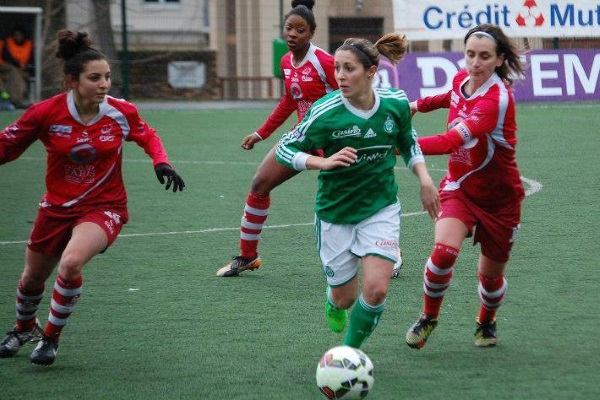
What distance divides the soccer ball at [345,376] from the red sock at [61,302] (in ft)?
4.91

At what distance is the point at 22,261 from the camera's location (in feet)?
29.7

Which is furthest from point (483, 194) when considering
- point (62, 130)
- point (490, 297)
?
point (62, 130)

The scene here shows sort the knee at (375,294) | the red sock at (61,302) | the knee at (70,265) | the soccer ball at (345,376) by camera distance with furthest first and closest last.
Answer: the red sock at (61,302) < the knee at (70,265) < the knee at (375,294) < the soccer ball at (345,376)

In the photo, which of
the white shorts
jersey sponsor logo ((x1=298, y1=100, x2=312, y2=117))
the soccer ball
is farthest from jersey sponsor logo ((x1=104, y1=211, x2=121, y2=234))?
jersey sponsor logo ((x1=298, y1=100, x2=312, y2=117))

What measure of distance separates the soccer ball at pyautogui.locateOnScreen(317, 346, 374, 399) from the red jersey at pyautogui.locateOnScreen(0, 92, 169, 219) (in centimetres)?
161

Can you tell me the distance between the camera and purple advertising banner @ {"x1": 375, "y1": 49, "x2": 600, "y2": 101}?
69.9 feet

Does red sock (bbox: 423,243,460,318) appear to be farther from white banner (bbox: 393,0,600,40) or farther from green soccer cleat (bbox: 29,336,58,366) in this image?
white banner (bbox: 393,0,600,40)

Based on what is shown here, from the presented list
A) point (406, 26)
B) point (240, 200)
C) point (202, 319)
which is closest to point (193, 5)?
point (406, 26)

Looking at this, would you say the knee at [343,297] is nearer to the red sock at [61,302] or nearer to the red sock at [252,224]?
the red sock at [61,302]

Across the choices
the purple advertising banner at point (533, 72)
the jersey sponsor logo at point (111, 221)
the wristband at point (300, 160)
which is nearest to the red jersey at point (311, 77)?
the jersey sponsor logo at point (111, 221)

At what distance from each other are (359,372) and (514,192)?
158 centimetres

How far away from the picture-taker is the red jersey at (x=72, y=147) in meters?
6.03

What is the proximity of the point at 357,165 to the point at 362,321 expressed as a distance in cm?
76

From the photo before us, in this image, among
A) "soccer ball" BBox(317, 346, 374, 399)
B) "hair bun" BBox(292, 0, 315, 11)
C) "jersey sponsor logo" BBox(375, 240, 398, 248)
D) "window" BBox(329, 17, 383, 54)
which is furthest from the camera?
"window" BBox(329, 17, 383, 54)
